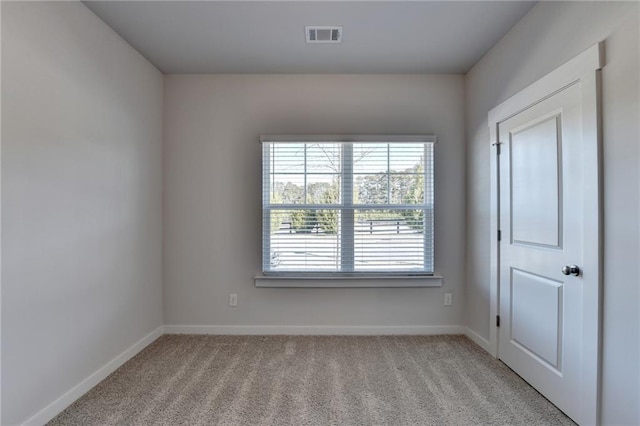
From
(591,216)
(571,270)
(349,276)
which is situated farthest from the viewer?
(349,276)

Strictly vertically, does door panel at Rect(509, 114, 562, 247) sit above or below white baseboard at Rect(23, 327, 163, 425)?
above

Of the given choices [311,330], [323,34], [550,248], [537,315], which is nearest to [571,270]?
[550,248]

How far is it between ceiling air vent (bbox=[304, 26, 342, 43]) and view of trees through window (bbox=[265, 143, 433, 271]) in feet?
3.07

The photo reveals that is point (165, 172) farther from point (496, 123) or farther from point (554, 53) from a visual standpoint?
point (554, 53)

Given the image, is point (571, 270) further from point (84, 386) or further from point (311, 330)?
point (84, 386)

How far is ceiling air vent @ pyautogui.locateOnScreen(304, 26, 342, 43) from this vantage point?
2.30 meters

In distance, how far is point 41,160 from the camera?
A: 69.0 inches

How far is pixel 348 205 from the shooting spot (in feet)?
9.97

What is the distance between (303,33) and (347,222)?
1.74 m

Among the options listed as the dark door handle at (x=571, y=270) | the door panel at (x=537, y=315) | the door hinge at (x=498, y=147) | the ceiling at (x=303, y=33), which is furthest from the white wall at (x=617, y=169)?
the door hinge at (x=498, y=147)

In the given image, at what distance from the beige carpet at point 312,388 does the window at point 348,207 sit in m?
0.80

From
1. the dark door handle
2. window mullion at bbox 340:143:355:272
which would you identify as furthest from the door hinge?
window mullion at bbox 340:143:355:272

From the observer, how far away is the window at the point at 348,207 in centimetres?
302

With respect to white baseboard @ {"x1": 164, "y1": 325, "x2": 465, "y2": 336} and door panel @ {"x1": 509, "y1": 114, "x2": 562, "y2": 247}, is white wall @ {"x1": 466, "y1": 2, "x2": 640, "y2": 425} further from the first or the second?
white baseboard @ {"x1": 164, "y1": 325, "x2": 465, "y2": 336}
